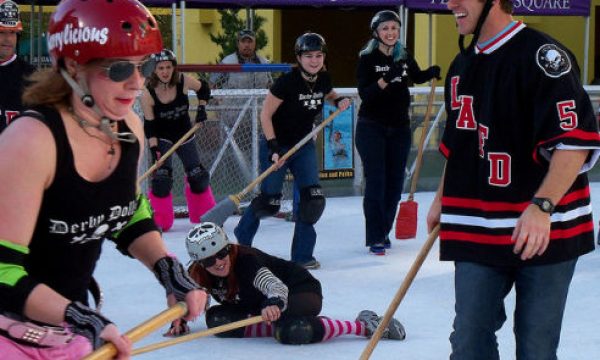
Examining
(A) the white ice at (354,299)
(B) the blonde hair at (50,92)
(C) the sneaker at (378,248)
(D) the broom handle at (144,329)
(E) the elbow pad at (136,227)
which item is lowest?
(A) the white ice at (354,299)

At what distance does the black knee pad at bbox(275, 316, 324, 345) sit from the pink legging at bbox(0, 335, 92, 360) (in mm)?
3019

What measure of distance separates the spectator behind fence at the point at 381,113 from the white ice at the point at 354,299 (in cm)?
41

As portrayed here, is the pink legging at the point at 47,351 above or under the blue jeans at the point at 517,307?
above

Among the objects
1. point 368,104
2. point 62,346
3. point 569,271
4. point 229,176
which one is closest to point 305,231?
point 368,104

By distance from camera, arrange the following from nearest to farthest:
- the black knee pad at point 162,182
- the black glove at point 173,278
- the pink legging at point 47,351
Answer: the pink legging at point 47,351
the black glove at point 173,278
the black knee pad at point 162,182

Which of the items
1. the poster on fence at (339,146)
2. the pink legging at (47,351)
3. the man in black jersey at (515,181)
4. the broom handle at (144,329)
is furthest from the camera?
the poster on fence at (339,146)

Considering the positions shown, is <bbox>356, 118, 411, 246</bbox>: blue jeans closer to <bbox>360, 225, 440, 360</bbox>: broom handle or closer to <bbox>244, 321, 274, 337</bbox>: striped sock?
<bbox>244, 321, 274, 337</bbox>: striped sock

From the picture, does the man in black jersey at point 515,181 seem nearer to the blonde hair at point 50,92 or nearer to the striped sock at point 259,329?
the blonde hair at point 50,92

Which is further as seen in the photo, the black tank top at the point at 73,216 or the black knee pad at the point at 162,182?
the black knee pad at the point at 162,182

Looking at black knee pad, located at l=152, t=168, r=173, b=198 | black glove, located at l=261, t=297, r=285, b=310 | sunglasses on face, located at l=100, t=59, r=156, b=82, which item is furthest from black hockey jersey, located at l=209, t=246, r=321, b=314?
black knee pad, located at l=152, t=168, r=173, b=198

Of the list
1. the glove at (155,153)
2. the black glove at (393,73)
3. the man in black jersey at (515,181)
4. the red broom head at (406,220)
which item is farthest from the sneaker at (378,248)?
the man in black jersey at (515,181)

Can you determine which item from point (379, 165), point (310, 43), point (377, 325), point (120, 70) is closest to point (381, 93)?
point (379, 165)

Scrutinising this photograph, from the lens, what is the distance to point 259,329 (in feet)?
20.5

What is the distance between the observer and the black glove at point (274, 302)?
19.1 ft
